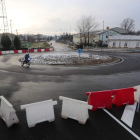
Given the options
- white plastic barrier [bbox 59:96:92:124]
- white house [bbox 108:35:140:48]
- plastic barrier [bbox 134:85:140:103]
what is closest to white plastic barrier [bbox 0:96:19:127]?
white plastic barrier [bbox 59:96:92:124]

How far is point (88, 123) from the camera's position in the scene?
185 inches

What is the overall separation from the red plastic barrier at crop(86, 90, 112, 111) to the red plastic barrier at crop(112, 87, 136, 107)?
1.53 ft

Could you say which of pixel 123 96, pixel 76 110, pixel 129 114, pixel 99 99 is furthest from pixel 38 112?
pixel 123 96

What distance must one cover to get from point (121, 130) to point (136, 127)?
0.62 metres

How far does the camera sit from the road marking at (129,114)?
4.80 m

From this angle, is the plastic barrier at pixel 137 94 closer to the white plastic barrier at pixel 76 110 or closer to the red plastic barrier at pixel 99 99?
the red plastic barrier at pixel 99 99

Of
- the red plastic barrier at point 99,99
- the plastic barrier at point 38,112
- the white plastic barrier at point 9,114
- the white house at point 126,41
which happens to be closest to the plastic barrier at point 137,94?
Result: the red plastic barrier at point 99,99

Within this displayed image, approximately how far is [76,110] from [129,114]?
231 cm

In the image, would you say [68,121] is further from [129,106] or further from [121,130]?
[129,106]

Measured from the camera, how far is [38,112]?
4.62m

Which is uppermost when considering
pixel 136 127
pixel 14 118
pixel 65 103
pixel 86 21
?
pixel 86 21

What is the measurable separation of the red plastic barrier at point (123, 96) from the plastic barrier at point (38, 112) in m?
2.99

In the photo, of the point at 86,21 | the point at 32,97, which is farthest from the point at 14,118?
the point at 86,21

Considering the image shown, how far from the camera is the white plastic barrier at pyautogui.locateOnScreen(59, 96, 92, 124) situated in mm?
4652
